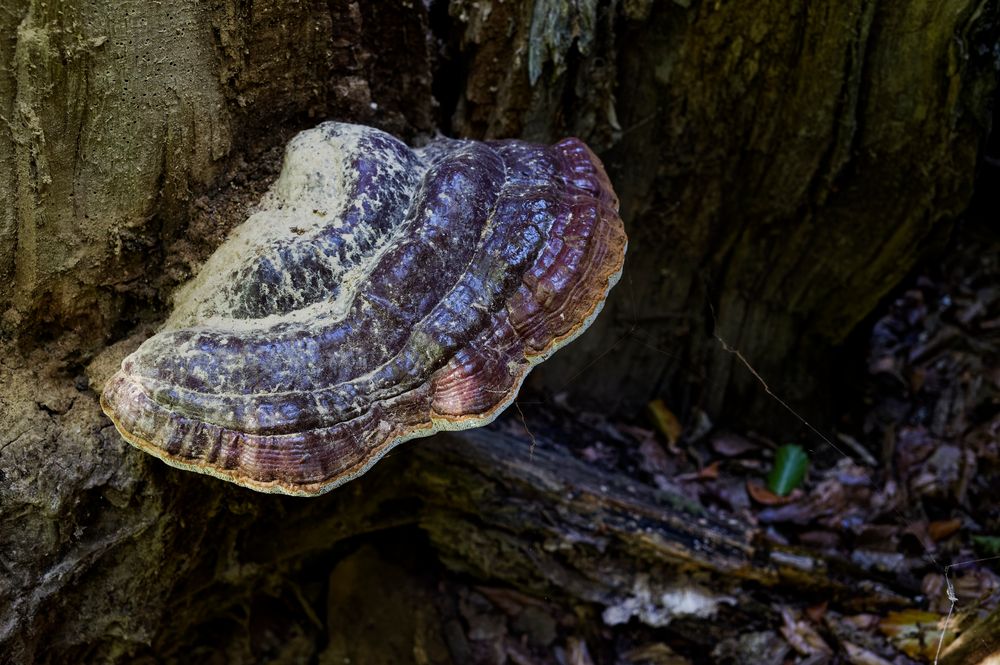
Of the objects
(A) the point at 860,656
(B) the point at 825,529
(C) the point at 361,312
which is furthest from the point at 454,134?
(A) the point at 860,656

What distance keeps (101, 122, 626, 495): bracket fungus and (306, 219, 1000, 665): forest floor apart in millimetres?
1502

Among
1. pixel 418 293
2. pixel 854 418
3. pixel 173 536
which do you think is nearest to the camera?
pixel 418 293

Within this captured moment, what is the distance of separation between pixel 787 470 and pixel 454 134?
7.70ft

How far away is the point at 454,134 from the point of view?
2795mm

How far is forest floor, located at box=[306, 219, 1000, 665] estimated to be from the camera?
3.02 metres

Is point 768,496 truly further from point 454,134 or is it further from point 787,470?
point 454,134

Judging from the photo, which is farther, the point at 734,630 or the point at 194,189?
the point at 734,630

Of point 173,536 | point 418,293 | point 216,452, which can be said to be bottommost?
point 173,536

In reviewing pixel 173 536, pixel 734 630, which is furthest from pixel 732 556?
pixel 173 536

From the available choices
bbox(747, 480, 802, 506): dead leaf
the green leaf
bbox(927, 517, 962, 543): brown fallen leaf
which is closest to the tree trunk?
the green leaf

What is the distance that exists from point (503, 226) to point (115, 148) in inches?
40.6

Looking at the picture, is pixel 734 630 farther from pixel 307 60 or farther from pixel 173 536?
pixel 307 60

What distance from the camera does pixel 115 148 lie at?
6.22 ft

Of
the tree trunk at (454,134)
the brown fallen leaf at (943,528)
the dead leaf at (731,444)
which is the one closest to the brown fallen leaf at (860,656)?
the tree trunk at (454,134)
